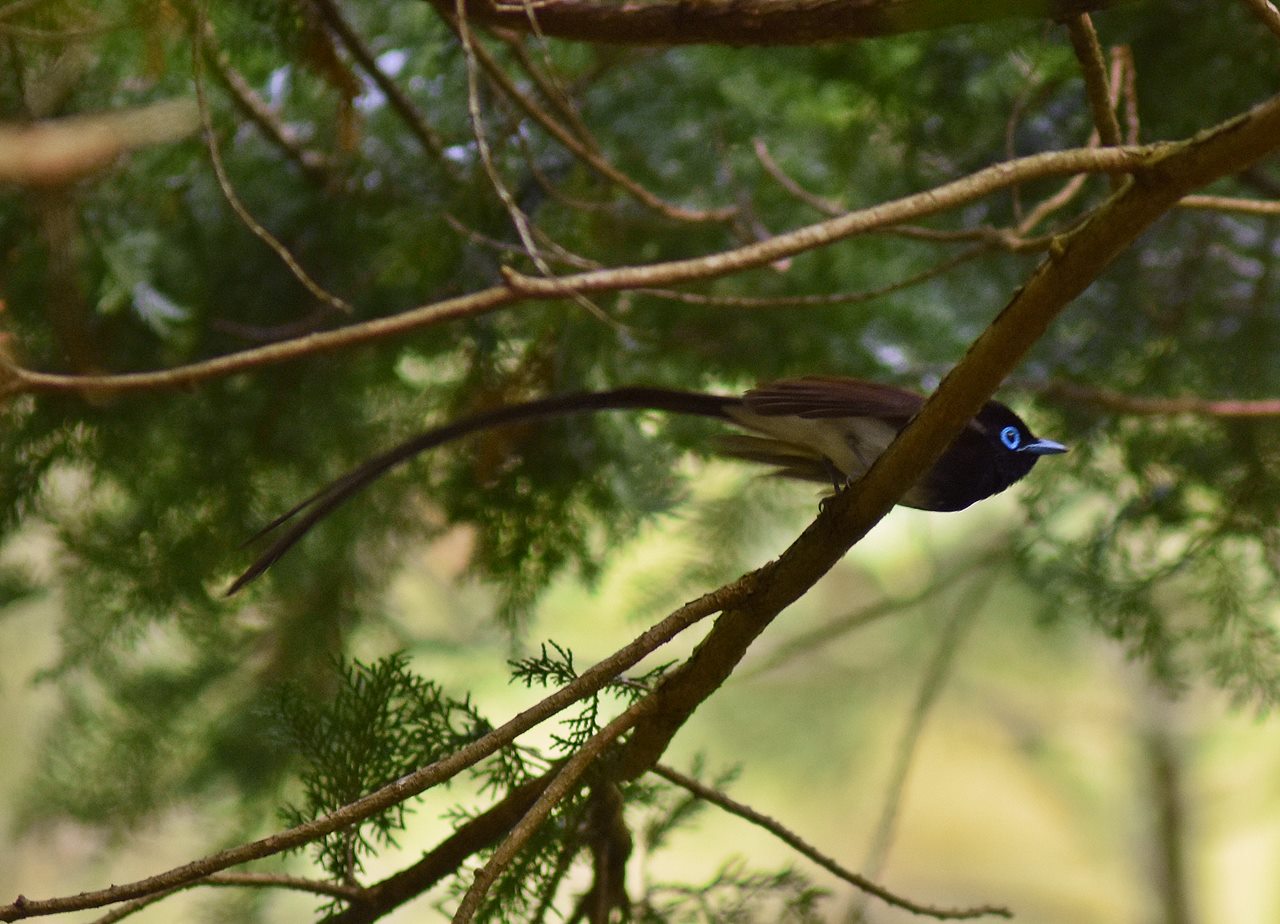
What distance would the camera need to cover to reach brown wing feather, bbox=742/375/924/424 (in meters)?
1.67

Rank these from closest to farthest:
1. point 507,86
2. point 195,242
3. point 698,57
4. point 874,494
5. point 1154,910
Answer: point 874,494 → point 507,86 → point 195,242 → point 698,57 → point 1154,910

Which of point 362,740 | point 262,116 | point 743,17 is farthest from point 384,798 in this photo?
point 262,116

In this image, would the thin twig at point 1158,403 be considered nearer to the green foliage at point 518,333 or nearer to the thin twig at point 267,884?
the green foliage at point 518,333

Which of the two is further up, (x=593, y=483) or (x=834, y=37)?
(x=593, y=483)

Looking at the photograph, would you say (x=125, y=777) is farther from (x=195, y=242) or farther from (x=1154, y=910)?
(x=1154, y=910)

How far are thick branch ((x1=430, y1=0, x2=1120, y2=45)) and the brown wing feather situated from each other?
0.48m

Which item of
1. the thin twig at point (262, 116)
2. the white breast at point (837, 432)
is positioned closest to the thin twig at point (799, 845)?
the white breast at point (837, 432)

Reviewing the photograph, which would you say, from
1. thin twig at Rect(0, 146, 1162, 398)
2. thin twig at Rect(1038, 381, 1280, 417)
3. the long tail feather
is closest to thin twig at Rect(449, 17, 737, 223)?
the long tail feather

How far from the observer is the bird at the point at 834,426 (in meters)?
1.62

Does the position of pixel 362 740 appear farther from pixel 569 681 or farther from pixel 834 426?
pixel 834 426

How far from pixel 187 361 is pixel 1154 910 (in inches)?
198

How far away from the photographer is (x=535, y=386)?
221cm

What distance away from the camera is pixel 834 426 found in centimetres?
175

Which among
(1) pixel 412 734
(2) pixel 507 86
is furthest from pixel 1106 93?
(1) pixel 412 734
